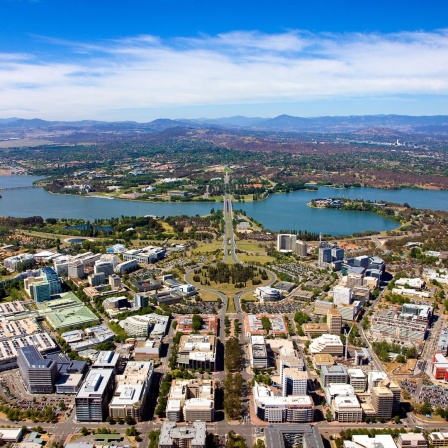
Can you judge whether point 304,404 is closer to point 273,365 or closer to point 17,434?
point 273,365

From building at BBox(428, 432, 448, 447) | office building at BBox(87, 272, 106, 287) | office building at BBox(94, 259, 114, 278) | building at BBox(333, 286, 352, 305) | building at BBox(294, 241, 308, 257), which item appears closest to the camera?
building at BBox(428, 432, 448, 447)

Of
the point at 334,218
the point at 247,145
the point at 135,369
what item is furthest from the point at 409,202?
the point at 247,145

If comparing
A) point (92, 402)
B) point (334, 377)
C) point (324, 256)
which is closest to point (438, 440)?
point (334, 377)

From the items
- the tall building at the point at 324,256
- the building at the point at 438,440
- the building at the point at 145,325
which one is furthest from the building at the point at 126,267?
the building at the point at 438,440

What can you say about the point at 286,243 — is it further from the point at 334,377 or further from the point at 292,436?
the point at 292,436

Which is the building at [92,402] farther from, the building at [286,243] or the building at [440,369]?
the building at [286,243]

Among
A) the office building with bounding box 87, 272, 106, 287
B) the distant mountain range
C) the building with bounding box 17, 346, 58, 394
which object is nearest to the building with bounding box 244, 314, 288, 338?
the building with bounding box 17, 346, 58, 394

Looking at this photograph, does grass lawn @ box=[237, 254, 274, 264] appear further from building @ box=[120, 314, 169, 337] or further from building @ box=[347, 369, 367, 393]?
building @ box=[347, 369, 367, 393]
